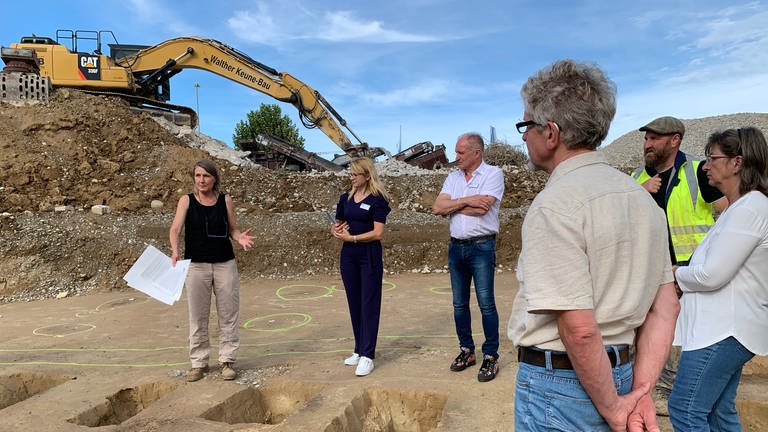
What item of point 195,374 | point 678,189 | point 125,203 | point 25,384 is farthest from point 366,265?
point 125,203

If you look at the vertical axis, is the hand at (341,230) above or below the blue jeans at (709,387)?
above

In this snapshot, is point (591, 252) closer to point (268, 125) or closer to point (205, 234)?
point (205, 234)

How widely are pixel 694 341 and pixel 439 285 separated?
23.5 feet

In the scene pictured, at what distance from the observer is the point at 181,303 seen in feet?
27.0

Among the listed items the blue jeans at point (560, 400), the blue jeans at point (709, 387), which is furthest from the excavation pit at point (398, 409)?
the blue jeans at point (560, 400)

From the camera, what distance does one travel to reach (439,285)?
9.41m

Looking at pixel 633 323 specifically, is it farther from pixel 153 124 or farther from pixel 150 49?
pixel 150 49

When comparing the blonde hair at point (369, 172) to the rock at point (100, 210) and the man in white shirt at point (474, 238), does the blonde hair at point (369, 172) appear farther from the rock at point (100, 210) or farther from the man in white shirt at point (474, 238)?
the rock at point (100, 210)

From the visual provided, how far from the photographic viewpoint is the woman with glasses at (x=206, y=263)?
4.40m

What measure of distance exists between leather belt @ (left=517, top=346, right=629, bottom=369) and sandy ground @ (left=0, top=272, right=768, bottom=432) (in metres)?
1.93

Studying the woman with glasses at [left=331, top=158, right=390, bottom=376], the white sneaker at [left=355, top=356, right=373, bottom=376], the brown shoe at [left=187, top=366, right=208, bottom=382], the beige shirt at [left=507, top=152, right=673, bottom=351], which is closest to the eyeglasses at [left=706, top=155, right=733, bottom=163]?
the beige shirt at [left=507, top=152, right=673, bottom=351]

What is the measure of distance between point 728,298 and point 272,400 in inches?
135

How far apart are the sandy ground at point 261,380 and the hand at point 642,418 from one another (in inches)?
75.4

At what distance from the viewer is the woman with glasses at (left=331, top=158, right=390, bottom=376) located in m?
4.45
